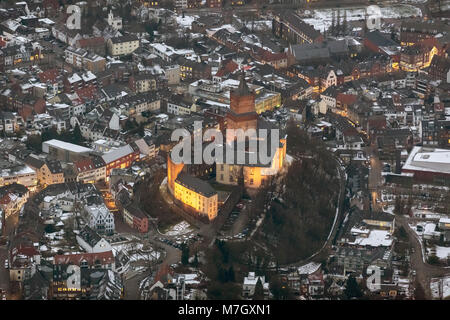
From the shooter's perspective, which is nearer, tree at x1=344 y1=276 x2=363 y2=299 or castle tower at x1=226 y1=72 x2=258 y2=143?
tree at x1=344 y1=276 x2=363 y2=299

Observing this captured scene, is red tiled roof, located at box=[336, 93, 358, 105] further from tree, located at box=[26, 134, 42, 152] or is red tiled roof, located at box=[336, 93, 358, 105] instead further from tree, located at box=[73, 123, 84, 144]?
tree, located at box=[26, 134, 42, 152]

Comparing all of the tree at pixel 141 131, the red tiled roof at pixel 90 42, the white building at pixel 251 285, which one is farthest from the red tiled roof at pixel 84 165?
the red tiled roof at pixel 90 42

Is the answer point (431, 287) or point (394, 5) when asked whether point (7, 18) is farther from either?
point (431, 287)

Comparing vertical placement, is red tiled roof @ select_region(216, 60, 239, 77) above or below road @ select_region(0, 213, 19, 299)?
above

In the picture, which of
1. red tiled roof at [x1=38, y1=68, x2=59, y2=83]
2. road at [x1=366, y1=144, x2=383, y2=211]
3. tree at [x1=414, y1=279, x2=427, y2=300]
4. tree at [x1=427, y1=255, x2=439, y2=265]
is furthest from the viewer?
red tiled roof at [x1=38, y1=68, x2=59, y2=83]

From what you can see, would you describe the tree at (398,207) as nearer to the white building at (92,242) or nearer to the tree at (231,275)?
the tree at (231,275)

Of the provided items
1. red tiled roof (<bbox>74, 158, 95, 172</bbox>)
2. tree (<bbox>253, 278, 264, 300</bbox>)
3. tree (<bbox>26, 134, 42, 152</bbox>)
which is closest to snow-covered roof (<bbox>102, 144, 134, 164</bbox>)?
red tiled roof (<bbox>74, 158, 95, 172</bbox>)

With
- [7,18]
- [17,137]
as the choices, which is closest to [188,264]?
[17,137]
